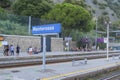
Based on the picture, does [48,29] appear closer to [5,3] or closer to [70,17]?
[70,17]

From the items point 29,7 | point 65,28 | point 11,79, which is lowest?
point 11,79

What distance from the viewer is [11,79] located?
16.0 m

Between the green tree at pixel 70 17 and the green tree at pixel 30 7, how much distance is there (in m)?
2.54

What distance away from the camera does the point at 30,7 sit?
62531 mm

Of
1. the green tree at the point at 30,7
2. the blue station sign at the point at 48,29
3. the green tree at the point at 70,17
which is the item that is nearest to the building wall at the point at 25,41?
the green tree at the point at 70,17

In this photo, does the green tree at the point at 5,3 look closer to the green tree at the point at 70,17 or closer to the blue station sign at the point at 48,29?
the green tree at the point at 70,17

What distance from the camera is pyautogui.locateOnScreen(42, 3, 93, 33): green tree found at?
197 ft

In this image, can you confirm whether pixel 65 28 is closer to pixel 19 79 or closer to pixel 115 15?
pixel 19 79

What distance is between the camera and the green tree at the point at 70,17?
60094 millimetres

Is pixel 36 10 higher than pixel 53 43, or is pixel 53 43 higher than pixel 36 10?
pixel 36 10

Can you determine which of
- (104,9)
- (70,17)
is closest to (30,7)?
(70,17)

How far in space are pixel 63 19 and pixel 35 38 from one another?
45.0ft

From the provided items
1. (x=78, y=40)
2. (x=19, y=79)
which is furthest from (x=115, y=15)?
(x=19, y=79)

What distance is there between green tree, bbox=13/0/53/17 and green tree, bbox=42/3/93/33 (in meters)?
2.54
